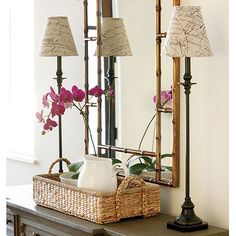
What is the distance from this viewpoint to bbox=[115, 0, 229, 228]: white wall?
74.5 inches

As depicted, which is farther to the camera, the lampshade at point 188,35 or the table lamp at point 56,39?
the table lamp at point 56,39

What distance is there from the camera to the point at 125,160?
93.9 inches

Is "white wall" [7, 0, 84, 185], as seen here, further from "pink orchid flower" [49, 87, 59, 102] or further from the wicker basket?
the wicker basket

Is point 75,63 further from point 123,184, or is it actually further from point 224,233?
point 224,233

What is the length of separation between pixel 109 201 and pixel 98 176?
0.46 ft

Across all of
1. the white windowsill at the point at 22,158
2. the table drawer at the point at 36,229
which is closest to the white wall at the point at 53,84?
the white windowsill at the point at 22,158

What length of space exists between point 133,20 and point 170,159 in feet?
2.15

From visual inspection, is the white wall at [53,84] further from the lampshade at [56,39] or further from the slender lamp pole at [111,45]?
the slender lamp pole at [111,45]

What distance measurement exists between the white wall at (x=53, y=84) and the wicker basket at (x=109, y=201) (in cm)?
115

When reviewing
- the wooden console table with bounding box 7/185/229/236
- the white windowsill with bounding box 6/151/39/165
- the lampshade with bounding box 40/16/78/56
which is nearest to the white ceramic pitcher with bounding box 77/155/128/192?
the wooden console table with bounding box 7/185/229/236

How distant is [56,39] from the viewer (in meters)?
2.64

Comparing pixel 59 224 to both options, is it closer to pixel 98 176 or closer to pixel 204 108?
pixel 98 176

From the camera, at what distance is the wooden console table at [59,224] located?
1.84 metres

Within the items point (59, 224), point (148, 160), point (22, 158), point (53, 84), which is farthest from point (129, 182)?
point (22, 158)
